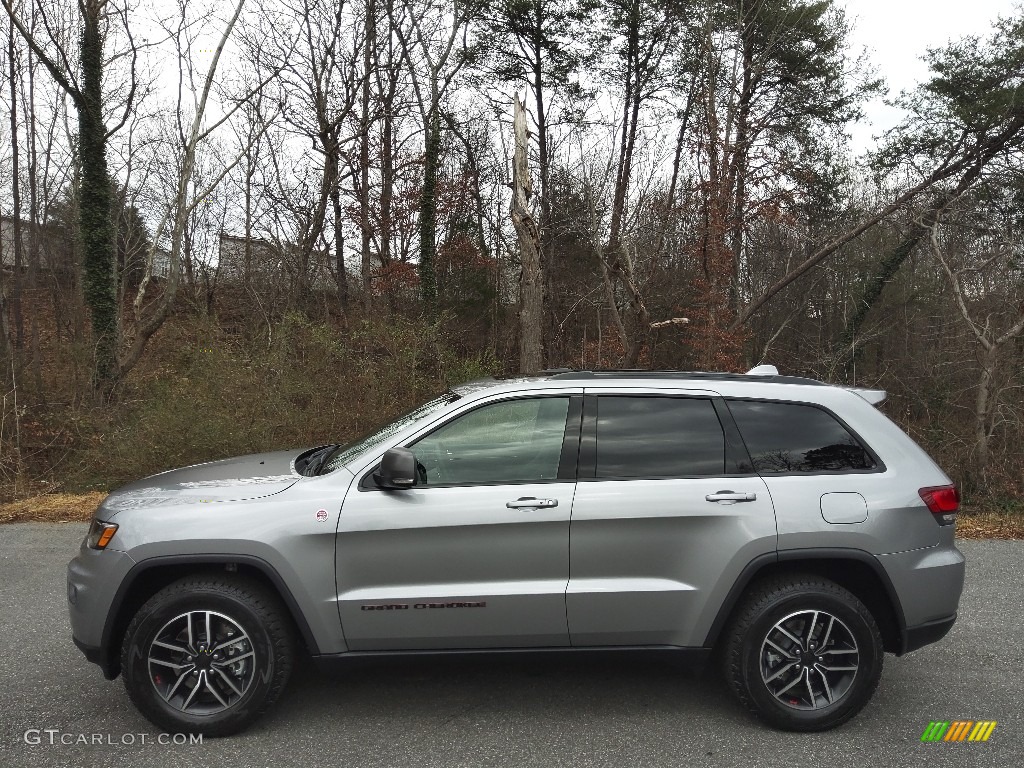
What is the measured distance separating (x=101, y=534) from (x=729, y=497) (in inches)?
117

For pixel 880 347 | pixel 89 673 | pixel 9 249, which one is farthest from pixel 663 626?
pixel 9 249

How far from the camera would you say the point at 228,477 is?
396cm

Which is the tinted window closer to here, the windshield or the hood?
the windshield

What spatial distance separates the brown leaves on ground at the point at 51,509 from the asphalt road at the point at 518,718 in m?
4.15

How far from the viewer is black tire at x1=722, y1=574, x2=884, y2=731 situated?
366 cm

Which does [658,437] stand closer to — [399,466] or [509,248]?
[399,466]

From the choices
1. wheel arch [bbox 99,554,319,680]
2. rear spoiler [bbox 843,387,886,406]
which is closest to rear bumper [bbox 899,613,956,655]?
rear spoiler [bbox 843,387,886,406]

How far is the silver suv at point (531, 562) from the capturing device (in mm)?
3572

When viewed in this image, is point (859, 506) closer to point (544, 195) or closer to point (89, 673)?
point (89, 673)

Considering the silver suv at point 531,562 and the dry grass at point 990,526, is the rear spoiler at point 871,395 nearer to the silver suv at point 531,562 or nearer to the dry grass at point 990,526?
the silver suv at point 531,562

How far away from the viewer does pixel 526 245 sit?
1422cm

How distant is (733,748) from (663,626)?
0.60 meters

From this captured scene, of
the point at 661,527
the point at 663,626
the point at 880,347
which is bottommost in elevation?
the point at 663,626
